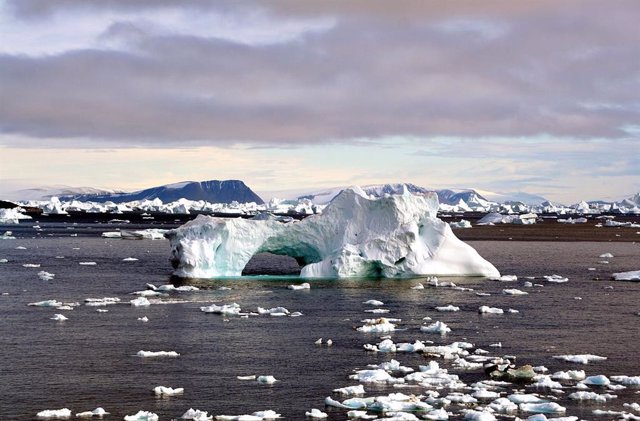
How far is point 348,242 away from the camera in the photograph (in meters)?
41.6

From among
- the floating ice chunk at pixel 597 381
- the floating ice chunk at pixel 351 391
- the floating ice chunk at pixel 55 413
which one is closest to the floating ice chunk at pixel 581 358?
the floating ice chunk at pixel 597 381

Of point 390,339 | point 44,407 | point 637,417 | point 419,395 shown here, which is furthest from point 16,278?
point 637,417

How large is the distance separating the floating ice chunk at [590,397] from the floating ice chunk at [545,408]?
970 mm

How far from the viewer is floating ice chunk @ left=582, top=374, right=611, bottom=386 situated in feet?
61.8

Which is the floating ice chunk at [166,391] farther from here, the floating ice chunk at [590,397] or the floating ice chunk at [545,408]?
the floating ice chunk at [590,397]

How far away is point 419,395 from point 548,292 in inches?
815

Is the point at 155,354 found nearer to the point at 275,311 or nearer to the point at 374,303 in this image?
the point at 275,311

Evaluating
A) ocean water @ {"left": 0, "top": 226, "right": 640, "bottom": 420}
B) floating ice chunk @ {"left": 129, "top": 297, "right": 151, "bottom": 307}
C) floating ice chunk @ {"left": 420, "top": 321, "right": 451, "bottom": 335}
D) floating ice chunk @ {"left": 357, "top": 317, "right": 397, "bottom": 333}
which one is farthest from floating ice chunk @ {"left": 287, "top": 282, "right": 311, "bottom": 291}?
floating ice chunk @ {"left": 420, "top": 321, "right": 451, "bottom": 335}

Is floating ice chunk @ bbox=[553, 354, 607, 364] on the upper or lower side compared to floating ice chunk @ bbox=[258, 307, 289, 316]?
lower

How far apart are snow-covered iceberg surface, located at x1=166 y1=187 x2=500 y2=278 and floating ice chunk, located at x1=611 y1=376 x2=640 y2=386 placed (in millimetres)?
20497

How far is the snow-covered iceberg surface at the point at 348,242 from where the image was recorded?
40406mm

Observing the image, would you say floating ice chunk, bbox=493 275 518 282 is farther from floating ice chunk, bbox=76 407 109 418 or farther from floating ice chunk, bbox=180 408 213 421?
floating ice chunk, bbox=76 407 109 418

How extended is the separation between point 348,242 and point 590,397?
24346 millimetres

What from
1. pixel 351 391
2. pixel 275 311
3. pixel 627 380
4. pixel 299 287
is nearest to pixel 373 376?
pixel 351 391
